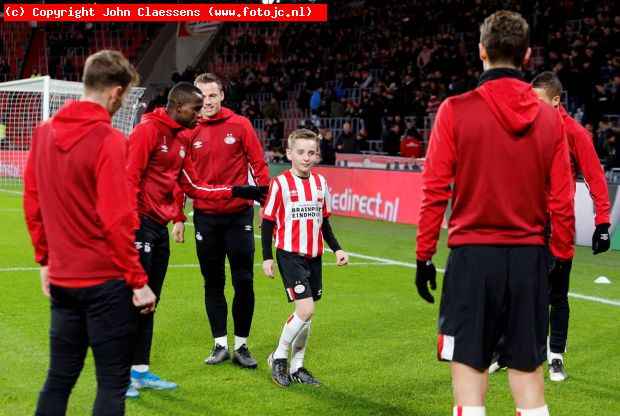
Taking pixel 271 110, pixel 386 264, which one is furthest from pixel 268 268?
pixel 271 110

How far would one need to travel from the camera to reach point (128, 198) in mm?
3773

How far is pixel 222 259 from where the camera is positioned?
6.73 metres

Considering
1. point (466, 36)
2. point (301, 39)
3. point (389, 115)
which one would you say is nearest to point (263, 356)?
point (389, 115)

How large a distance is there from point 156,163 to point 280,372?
1678 millimetres

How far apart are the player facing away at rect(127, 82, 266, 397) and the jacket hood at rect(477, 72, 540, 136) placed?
7.84 feet

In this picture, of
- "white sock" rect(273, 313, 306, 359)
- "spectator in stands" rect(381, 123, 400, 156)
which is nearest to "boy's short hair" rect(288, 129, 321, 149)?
"white sock" rect(273, 313, 306, 359)

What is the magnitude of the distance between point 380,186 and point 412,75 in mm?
6834

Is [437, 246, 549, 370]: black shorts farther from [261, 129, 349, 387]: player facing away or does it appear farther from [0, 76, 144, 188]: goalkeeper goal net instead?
[0, 76, 144, 188]: goalkeeper goal net

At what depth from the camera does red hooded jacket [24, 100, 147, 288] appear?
12.2 feet

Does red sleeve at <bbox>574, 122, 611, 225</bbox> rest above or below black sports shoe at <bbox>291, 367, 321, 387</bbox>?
above

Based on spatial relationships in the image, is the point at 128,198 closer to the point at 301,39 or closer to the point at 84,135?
the point at 84,135

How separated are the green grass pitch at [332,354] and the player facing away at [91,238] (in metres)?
1.56

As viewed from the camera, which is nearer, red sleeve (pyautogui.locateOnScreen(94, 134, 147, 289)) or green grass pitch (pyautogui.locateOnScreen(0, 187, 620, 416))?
red sleeve (pyautogui.locateOnScreen(94, 134, 147, 289))

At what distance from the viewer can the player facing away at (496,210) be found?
12.3 ft
